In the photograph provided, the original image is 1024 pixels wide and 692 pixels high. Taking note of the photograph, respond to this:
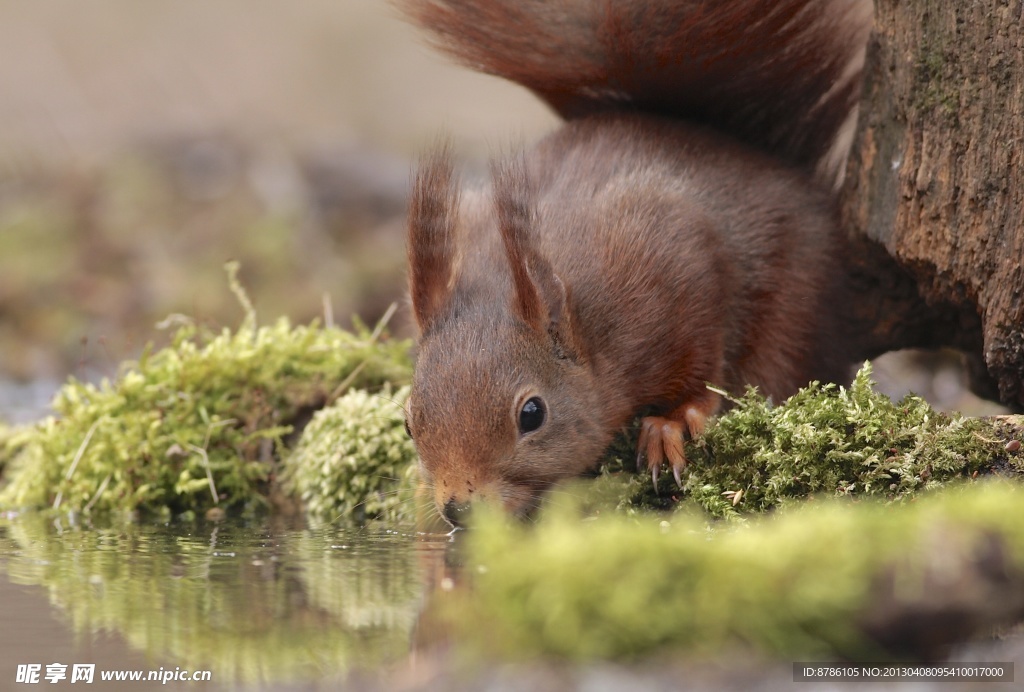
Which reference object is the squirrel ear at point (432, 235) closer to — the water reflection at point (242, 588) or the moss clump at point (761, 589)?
the water reflection at point (242, 588)

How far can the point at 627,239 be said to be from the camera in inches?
130

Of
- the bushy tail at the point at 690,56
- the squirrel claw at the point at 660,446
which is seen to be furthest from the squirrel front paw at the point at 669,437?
the bushy tail at the point at 690,56

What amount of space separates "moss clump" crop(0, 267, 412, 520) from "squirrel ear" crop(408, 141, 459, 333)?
0.87 metres

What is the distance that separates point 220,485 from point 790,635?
2.74 meters

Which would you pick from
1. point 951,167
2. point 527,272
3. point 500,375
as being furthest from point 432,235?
point 951,167

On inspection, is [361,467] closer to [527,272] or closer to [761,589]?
[527,272]

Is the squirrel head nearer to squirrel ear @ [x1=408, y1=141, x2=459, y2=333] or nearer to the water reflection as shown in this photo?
squirrel ear @ [x1=408, y1=141, x2=459, y2=333]

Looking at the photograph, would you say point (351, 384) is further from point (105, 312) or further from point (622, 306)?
point (105, 312)

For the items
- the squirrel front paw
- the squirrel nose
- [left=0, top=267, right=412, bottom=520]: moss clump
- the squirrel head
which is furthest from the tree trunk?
[left=0, top=267, right=412, bottom=520]: moss clump

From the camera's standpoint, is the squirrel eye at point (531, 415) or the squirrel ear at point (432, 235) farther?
the squirrel ear at point (432, 235)

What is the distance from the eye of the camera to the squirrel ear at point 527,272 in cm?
299

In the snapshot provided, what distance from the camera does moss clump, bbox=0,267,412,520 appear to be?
3.87 metres

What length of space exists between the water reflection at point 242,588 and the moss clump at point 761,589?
31 cm

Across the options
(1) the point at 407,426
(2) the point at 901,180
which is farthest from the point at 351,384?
(2) the point at 901,180
